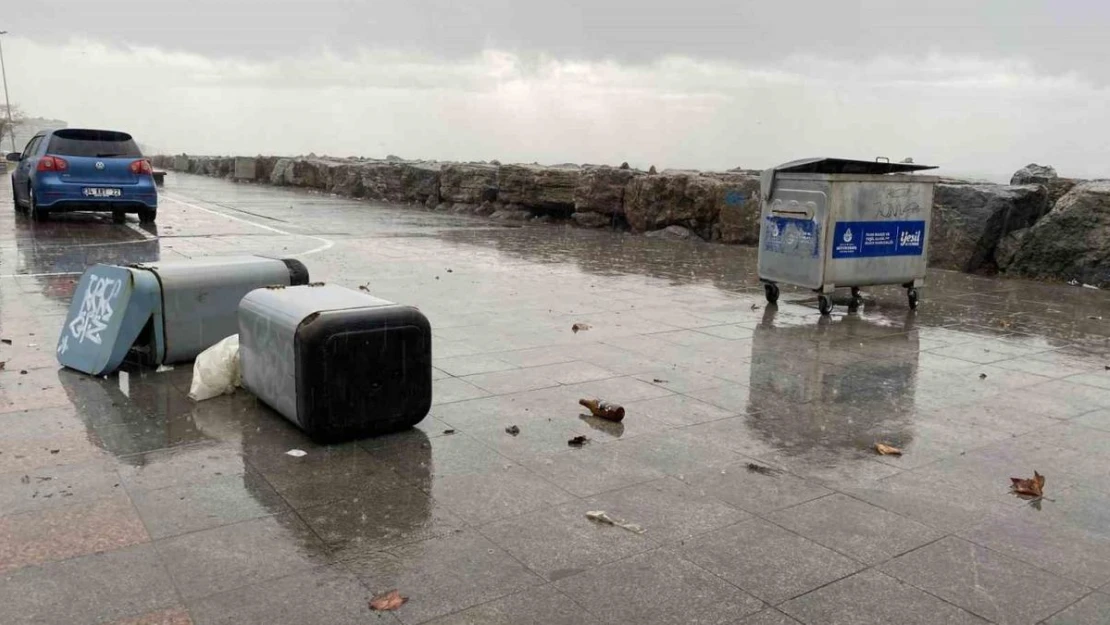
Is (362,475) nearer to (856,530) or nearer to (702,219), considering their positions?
(856,530)

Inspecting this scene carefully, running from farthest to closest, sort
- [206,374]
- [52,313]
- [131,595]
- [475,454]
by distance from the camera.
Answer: [52,313]
[206,374]
[475,454]
[131,595]

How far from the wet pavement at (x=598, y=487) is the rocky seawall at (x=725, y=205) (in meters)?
4.26

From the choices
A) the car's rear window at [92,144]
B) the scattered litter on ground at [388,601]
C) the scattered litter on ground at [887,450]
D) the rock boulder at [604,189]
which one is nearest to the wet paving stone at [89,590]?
the scattered litter on ground at [388,601]

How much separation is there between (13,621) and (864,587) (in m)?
2.89

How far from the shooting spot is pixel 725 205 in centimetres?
1555

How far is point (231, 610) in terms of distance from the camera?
298 centimetres

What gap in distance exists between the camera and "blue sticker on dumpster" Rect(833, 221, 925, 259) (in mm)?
8959

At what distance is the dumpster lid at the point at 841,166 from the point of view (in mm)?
9188

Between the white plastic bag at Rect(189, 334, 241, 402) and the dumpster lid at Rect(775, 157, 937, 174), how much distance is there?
602 centimetres

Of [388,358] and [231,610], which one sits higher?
[388,358]

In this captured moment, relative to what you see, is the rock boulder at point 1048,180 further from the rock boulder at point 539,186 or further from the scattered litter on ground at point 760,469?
the scattered litter on ground at point 760,469

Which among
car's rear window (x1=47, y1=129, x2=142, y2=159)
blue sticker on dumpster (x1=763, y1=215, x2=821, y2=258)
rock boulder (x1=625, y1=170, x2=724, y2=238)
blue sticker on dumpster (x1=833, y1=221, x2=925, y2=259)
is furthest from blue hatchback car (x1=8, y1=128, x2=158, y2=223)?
blue sticker on dumpster (x1=833, y1=221, x2=925, y2=259)

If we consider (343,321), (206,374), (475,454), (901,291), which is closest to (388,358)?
(343,321)

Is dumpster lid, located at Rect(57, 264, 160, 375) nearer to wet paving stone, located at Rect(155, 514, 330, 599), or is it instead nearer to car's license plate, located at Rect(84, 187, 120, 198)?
wet paving stone, located at Rect(155, 514, 330, 599)
